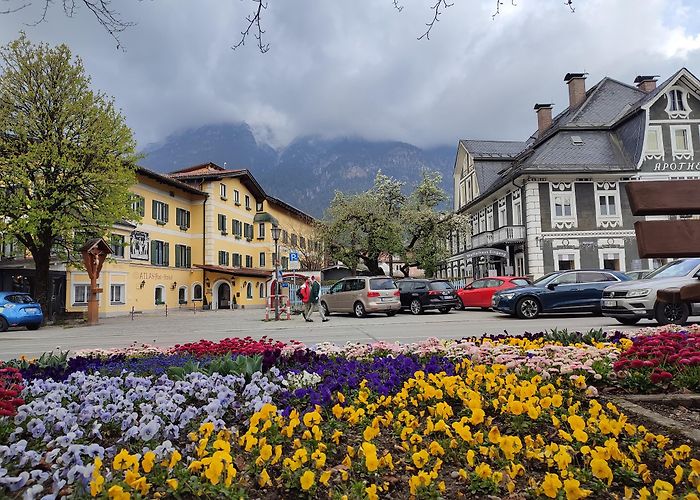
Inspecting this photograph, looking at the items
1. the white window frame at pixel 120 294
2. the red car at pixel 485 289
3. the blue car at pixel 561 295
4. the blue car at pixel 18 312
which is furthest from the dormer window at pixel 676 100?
the blue car at pixel 18 312

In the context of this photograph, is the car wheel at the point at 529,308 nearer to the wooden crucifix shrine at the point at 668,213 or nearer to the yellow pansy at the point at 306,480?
the wooden crucifix shrine at the point at 668,213

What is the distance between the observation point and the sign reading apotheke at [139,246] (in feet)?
108

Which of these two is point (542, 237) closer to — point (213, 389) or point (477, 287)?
point (477, 287)

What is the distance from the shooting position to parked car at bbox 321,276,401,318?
21078 mm

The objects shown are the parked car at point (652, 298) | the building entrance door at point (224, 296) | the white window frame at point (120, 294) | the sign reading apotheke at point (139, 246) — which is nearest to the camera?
the parked car at point (652, 298)

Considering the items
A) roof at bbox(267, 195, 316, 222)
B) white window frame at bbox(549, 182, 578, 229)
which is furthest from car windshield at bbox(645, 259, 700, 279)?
roof at bbox(267, 195, 316, 222)

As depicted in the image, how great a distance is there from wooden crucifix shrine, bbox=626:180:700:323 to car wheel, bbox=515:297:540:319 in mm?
15513

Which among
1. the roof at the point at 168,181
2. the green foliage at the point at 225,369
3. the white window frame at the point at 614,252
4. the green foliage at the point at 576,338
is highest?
the roof at the point at 168,181

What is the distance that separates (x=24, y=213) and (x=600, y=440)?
976 inches

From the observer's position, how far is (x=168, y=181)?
119ft

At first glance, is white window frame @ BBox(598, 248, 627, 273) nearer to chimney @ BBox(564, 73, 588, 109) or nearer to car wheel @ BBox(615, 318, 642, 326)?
chimney @ BBox(564, 73, 588, 109)

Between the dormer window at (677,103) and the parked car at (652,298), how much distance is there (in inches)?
924

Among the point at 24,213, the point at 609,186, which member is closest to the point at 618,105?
the point at 609,186

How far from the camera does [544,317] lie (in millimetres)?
17953
